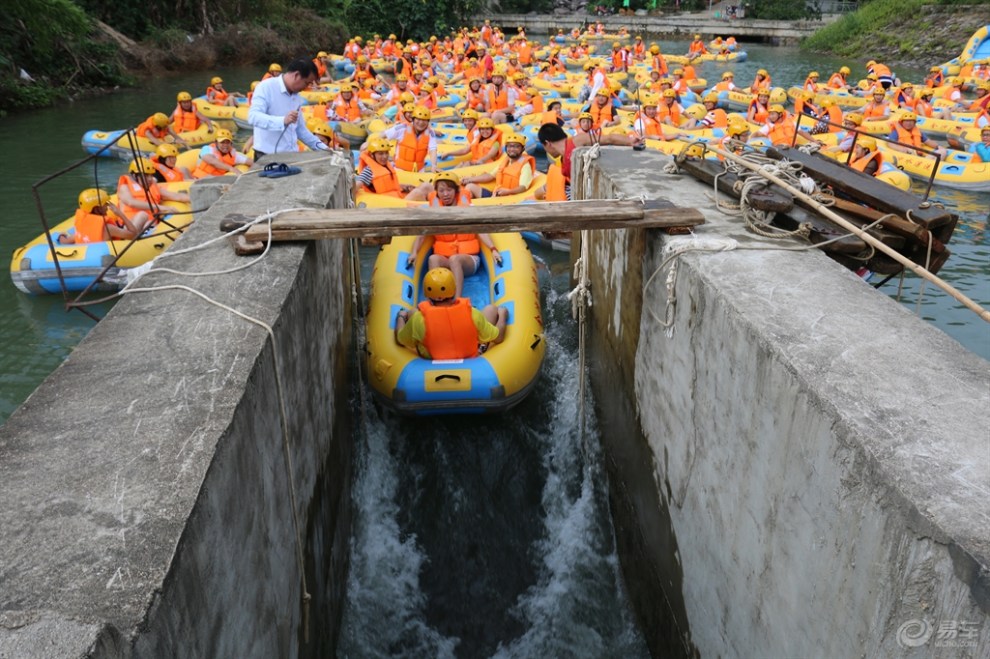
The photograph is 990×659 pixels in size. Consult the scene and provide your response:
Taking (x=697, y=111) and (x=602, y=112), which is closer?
(x=602, y=112)

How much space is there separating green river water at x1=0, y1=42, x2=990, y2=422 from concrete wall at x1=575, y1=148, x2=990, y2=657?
5.15 metres

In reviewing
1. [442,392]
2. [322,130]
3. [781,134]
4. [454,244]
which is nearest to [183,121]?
[322,130]

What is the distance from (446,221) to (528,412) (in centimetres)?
254

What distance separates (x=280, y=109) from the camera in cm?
649

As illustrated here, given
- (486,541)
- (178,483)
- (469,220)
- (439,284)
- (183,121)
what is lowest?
(486,541)

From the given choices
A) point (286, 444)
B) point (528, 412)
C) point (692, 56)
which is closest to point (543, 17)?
point (692, 56)

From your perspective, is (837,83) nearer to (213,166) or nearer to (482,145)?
(482,145)

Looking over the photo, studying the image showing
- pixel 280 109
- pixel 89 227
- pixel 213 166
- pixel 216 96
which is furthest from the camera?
pixel 216 96

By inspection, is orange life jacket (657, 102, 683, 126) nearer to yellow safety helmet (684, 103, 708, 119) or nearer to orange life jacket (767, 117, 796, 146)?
yellow safety helmet (684, 103, 708, 119)

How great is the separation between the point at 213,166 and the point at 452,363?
6.71 m

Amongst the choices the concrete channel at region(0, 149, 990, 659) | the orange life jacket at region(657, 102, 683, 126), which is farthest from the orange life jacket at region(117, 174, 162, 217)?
the orange life jacket at region(657, 102, 683, 126)

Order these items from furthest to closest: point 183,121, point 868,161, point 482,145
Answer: point 183,121 → point 482,145 → point 868,161

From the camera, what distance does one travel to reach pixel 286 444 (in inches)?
127

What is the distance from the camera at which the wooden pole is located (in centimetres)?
272
